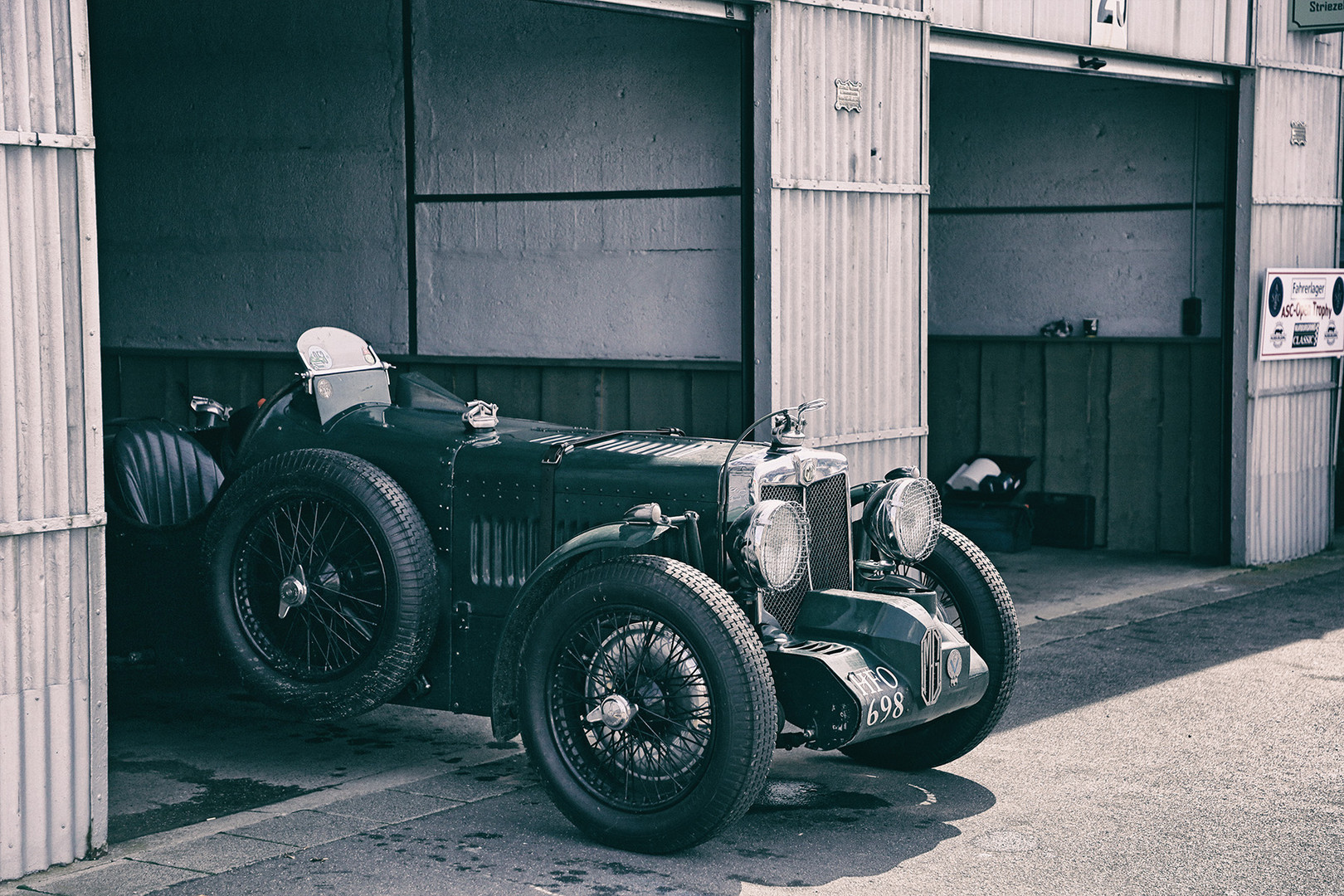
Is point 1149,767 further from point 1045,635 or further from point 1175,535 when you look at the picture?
point 1175,535

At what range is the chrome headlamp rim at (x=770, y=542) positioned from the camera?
4.87 meters

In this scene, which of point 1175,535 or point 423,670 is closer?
point 423,670

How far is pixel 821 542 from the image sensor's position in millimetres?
5434

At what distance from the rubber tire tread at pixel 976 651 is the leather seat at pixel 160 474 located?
9.31 ft

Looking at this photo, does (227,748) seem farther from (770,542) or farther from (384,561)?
(770,542)

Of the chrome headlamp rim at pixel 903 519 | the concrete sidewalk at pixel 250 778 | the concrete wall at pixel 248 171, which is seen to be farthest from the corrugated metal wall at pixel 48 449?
the concrete wall at pixel 248 171

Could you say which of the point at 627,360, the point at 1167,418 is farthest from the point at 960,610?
the point at 1167,418

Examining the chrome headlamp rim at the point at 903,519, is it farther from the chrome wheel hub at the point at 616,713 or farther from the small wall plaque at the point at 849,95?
the small wall plaque at the point at 849,95

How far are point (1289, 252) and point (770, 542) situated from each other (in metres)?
7.14

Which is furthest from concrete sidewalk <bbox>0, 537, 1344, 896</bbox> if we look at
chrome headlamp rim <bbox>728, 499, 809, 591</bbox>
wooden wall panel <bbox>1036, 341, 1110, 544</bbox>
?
wooden wall panel <bbox>1036, 341, 1110, 544</bbox>

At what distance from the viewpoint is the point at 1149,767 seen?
5754 millimetres

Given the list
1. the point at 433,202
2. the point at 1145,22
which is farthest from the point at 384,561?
the point at 1145,22

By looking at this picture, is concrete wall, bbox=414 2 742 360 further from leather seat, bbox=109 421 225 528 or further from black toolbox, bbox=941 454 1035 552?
leather seat, bbox=109 421 225 528

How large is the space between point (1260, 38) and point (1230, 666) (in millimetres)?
4872
